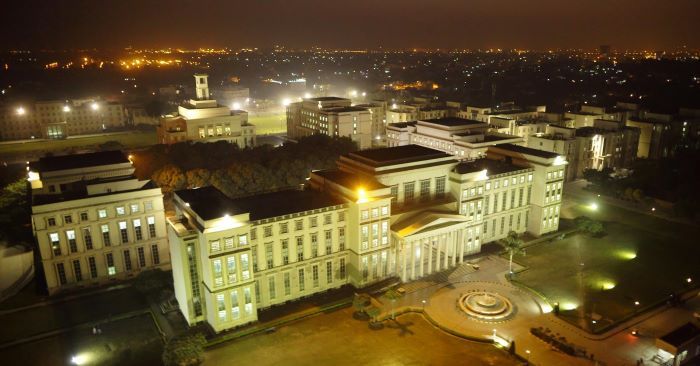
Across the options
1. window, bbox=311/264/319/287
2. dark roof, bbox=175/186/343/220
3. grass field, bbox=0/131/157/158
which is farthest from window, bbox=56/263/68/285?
grass field, bbox=0/131/157/158

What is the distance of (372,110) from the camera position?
155 metres

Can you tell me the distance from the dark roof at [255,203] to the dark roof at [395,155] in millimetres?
9460

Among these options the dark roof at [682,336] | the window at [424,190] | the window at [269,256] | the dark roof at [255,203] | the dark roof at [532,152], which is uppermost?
the dark roof at [532,152]

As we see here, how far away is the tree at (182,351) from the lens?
45.3 m

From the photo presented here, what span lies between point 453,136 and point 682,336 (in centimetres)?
6572

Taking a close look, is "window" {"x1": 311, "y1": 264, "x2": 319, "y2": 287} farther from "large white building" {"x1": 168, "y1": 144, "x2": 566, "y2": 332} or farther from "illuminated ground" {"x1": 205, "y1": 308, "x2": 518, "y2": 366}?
"illuminated ground" {"x1": 205, "y1": 308, "x2": 518, "y2": 366}

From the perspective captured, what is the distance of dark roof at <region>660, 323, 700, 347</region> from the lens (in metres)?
46.4

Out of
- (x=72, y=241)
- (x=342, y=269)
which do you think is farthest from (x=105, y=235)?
(x=342, y=269)

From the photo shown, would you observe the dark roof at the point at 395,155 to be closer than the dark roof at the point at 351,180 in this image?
No

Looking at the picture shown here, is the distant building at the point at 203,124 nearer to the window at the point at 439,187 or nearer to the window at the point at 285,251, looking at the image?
the window at the point at 439,187

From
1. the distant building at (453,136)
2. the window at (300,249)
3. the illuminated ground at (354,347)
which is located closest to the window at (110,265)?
the illuminated ground at (354,347)

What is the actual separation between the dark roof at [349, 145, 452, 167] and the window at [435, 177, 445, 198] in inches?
138

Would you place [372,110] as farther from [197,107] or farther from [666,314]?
[666,314]

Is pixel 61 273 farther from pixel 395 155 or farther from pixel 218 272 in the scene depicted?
pixel 395 155
